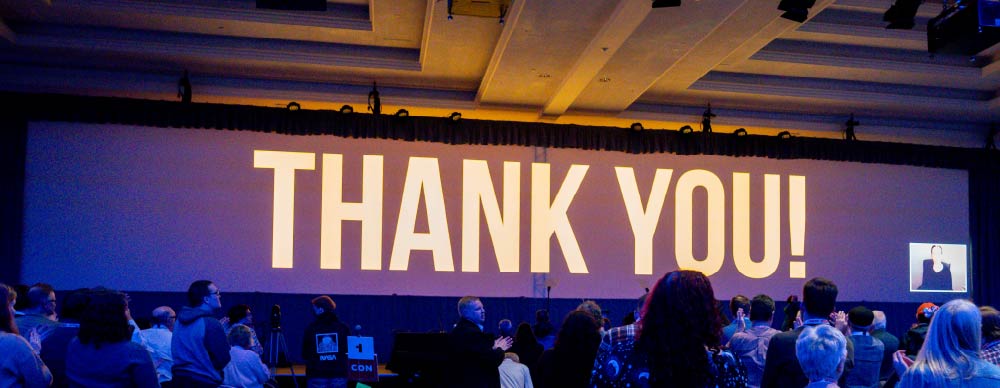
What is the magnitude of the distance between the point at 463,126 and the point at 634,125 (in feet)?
7.51

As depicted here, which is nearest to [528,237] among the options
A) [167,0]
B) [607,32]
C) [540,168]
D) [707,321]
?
[540,168]

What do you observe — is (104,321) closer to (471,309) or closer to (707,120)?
(471,309)

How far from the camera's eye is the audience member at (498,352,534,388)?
6047mm

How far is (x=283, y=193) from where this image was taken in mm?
12688

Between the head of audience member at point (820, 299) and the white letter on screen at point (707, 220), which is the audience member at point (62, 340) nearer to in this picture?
the head of audience member at point (820, 299)

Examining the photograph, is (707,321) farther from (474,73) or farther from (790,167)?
(790,167)

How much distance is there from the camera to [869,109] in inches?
546

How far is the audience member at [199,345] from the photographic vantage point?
5.41 meters

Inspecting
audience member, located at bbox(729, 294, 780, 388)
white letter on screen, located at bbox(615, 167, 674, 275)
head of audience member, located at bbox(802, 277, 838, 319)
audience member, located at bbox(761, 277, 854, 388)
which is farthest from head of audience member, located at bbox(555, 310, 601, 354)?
white letter on screen, located at bbox(615, 167, 674, 275)

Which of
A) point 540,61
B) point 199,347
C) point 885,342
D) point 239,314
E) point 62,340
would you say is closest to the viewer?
point 62,340

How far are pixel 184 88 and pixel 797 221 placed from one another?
27.4ft

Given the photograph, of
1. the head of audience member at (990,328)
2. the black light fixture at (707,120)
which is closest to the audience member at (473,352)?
the head of audience member at (990,328)

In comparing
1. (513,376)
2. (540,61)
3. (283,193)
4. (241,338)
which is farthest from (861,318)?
(283,193)

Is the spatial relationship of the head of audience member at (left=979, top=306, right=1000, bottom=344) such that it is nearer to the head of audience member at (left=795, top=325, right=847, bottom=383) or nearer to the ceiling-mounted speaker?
the head of audience member at (left=795, top=325, right=847, bottom=383)
